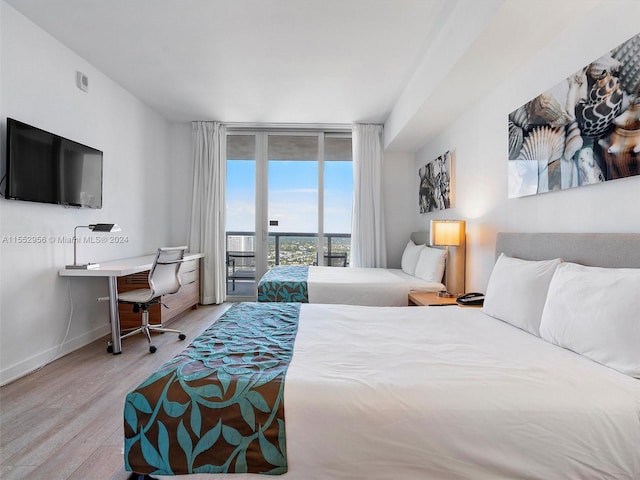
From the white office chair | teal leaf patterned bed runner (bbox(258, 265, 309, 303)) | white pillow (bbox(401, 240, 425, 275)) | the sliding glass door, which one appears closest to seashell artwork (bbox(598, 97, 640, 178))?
teal leaf patterned bed runner (bbox(258, 265, 309, 303))

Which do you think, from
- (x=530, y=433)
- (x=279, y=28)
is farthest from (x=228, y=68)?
(x=530, y=433)

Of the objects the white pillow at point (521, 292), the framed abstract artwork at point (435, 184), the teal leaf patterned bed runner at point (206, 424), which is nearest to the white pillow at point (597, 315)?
the white pillow at point (521, 292)

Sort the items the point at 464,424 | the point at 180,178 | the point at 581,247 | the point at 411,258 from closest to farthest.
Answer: the point at 464,424, the point at 581,247, the point at 411,258, the point at 180,178

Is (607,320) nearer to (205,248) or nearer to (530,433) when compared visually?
(530,433)

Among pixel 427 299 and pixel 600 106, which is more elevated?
pixel 600 106

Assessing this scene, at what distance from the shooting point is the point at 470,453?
1025 mm

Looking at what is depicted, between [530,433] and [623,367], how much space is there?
502 millimetres

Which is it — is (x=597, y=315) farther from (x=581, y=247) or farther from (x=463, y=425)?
(x=463, y=425)

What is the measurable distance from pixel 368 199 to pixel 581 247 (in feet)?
11.0

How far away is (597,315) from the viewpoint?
132cm

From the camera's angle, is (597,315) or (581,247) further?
(581,247)

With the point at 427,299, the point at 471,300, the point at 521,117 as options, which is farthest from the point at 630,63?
the point at 427,299

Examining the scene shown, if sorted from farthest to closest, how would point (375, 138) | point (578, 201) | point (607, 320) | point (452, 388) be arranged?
point (375, 138) → point (578, 201) → point (607, 320) → point (452, 388)

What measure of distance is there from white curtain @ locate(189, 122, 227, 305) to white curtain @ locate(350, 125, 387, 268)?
6.67 ft
